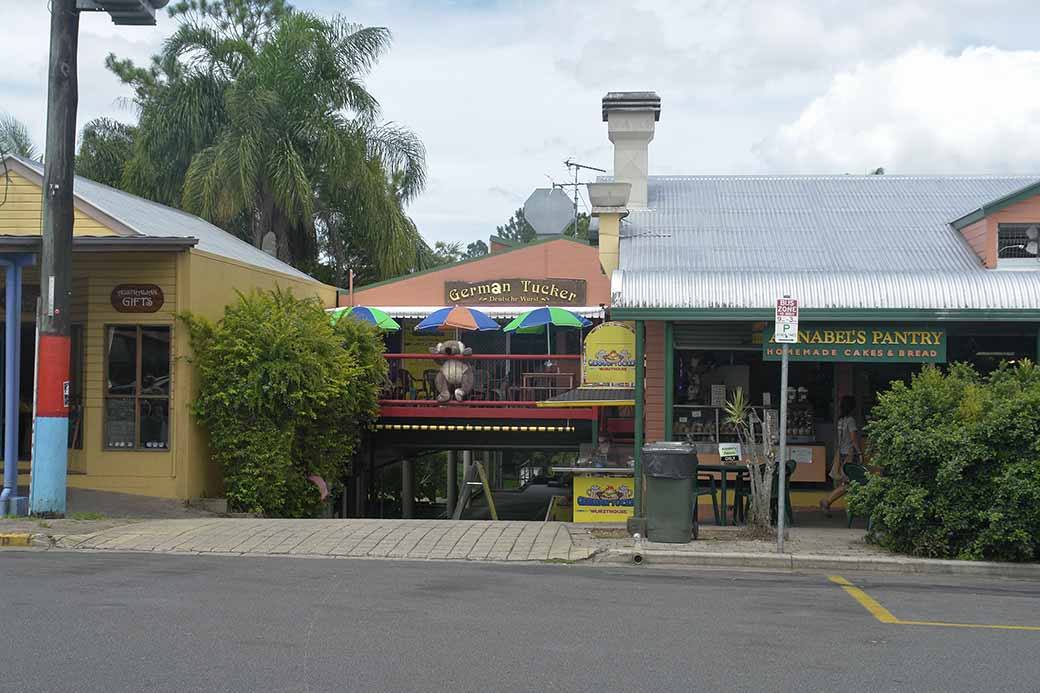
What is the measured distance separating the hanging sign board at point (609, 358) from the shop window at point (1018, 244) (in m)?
5.18

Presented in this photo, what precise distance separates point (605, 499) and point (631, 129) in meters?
6.61

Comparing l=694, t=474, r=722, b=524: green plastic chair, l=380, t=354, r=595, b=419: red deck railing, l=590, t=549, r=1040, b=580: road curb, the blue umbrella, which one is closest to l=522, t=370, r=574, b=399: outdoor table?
l=380, t=354, r=595, b=419: red deck railing

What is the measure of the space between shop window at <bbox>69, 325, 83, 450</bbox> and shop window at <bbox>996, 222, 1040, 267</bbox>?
13.2m

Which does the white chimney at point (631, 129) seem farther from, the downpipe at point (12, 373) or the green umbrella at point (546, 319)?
the downpipe at point (12, 373)

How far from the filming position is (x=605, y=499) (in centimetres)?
1571

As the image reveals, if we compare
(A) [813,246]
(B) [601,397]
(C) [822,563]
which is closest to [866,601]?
(C) [822,563]

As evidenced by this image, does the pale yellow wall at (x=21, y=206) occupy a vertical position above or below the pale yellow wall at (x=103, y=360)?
above

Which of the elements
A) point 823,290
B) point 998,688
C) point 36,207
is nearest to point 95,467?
point 36,207

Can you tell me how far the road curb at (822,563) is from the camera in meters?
11.7

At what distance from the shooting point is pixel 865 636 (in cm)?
823

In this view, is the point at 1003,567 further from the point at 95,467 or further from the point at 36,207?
the point at 36,207

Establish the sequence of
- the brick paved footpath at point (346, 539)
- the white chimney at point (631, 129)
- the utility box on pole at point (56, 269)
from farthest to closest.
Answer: the white chimney at point (631, 129)
the utility box on pole at point (56, 269)
the brick paved footpath at point (346, 539)

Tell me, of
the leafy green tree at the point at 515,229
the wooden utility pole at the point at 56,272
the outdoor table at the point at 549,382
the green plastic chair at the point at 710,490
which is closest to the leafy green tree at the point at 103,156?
the outdoor table at the point at 549,382

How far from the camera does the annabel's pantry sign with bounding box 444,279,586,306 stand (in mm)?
25469
